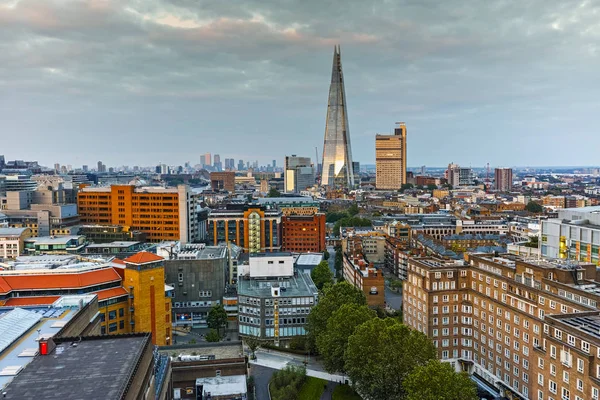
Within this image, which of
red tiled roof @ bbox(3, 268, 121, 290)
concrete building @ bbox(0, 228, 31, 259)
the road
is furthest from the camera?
concrete building @ bbox(0, 228, 31, 259)

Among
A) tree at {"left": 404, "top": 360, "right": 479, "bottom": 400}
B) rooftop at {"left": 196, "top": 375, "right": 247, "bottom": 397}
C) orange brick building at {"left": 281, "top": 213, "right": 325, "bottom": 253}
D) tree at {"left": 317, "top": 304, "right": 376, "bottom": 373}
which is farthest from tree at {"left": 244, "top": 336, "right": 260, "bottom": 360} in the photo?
orange brick building at {"left": 281, "top": 213, "right": 325, "bottom": 253}

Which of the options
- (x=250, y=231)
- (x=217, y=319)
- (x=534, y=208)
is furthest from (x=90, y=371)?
(x=534, y=208)

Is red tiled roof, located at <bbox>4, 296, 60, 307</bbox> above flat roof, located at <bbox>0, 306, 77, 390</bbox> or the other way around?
the other way around

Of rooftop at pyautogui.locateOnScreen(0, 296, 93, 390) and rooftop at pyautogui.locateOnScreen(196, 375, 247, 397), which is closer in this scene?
rooftop at pyautogui.locateOnScreen(0, 296, 93, 390)

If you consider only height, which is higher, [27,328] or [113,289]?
[27,328]

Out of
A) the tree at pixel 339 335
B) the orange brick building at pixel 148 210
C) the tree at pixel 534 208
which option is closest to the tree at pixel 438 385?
the tree at pixel 339 335

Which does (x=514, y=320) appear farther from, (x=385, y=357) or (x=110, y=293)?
(x=110, y=293)

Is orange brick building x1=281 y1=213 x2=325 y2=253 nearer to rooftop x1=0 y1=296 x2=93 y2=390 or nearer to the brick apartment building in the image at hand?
the brick apartment building
